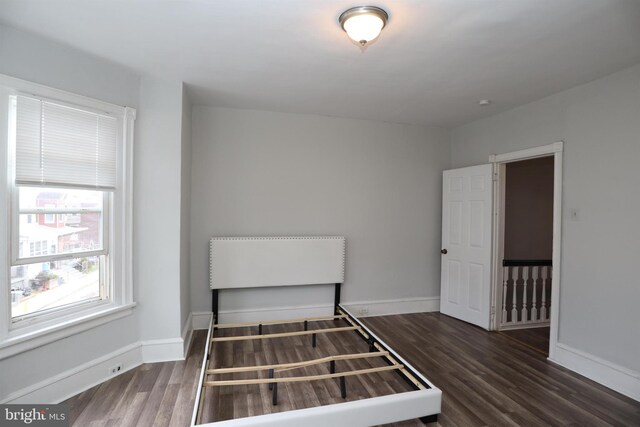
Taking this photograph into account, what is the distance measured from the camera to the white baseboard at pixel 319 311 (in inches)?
150

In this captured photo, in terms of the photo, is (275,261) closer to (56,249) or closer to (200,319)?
(200,319)

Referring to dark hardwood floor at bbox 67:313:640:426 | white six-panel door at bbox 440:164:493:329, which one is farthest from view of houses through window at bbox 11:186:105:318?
white six-panel door at bbox 440:164:493:329

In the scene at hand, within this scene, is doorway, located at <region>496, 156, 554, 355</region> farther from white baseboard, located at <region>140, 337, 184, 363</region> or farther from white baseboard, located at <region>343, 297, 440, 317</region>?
white baseboard, located at <region>140, 337, 184, 363</region>

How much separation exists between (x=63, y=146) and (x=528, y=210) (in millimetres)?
6124

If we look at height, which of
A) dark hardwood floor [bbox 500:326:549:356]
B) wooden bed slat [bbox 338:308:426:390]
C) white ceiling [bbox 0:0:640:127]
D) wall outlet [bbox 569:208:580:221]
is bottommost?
dark hardwood floor [bbox 500:326:549:356]

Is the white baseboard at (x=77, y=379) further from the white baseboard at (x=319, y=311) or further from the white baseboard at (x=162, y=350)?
the white baseboard at (x=319, y=311)

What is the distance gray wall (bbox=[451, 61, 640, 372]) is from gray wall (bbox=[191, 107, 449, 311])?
5.43ft

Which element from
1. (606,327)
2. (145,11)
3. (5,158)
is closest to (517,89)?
(606,327)

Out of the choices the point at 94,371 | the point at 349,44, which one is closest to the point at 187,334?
the point at 94,371

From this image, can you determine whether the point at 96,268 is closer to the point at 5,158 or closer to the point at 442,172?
the point at 5,158

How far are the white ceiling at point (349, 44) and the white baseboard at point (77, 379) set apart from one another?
8.11ft

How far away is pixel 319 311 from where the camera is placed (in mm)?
4141

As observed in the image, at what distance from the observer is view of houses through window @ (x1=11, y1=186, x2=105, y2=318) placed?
2.19 m

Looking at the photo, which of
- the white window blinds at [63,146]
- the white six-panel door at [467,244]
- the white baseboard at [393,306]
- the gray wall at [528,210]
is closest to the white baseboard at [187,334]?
the white window blinds at [63,146]
